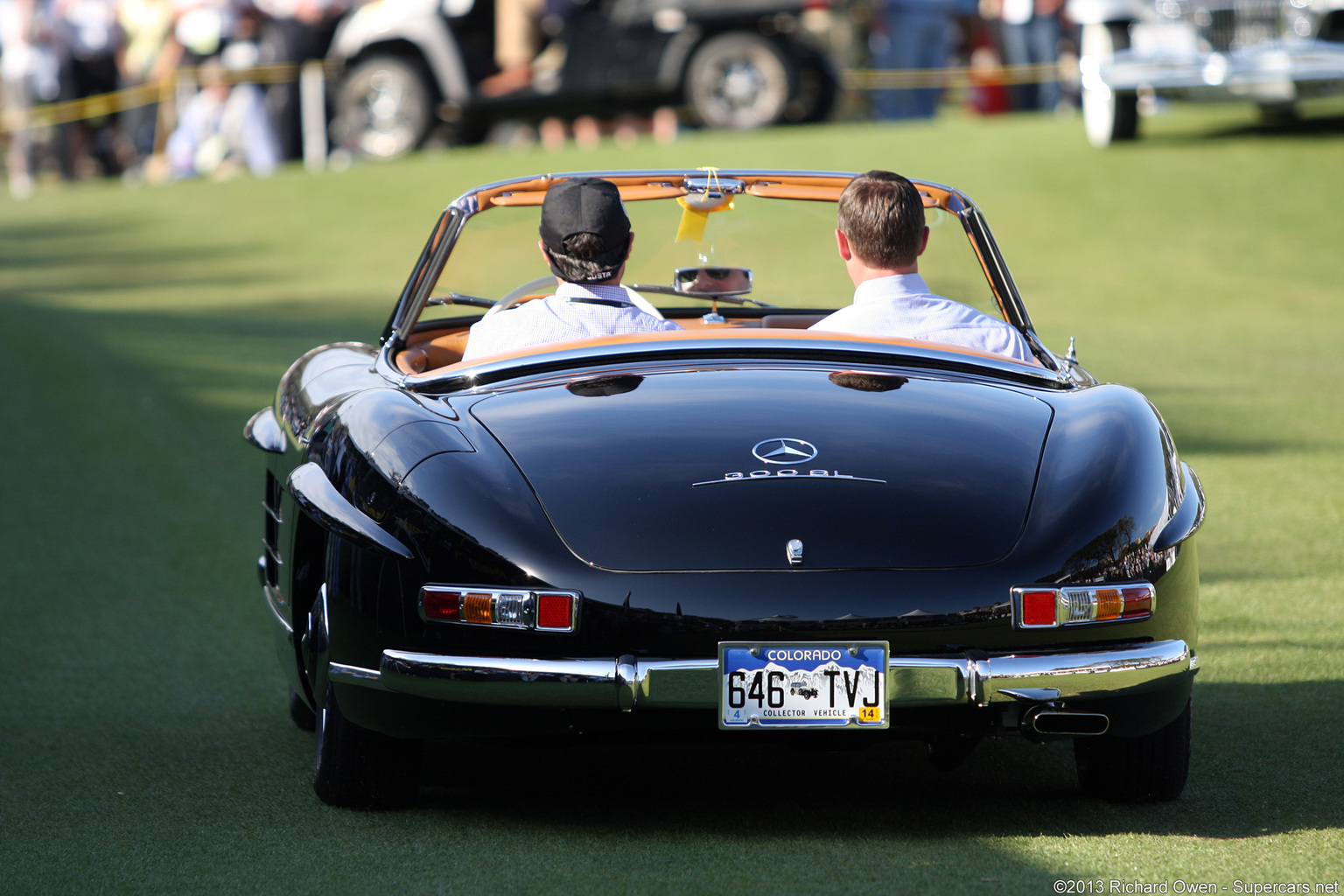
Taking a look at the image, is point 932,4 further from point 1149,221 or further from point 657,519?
point 657,519

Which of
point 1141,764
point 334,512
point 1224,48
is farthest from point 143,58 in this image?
point 1141,764

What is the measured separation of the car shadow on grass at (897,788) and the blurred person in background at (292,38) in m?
15.5

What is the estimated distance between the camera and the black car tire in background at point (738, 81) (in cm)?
1652

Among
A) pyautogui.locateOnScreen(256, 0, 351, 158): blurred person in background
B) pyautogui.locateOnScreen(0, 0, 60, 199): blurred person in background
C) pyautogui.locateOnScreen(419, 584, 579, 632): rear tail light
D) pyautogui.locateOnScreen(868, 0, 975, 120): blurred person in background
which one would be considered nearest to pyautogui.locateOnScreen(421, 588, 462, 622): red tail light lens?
pyautogui.locateOnScreen(419, 584, 579, 632): rear tail light

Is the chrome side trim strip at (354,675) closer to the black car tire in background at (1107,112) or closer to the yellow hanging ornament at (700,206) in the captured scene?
the yellow hanging ornament at (700,206)

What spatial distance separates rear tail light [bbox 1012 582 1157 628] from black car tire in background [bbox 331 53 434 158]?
15.4 metres

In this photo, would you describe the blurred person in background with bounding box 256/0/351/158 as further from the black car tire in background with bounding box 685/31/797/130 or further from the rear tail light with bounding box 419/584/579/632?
the rear tail light with bounding box 419/584/579/632

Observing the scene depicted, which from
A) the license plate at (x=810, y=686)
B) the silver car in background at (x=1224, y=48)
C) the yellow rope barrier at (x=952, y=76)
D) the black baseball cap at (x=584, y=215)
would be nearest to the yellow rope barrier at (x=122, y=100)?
the yellow rope barrier at (x=952, y=76)

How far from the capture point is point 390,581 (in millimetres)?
2816

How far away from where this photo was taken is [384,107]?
17.8 meters

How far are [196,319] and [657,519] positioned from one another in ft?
31.9

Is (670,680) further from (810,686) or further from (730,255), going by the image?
(730,255)

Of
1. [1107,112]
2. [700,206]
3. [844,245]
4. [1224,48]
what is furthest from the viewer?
[1107,112]

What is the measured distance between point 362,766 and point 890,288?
5.14ft
